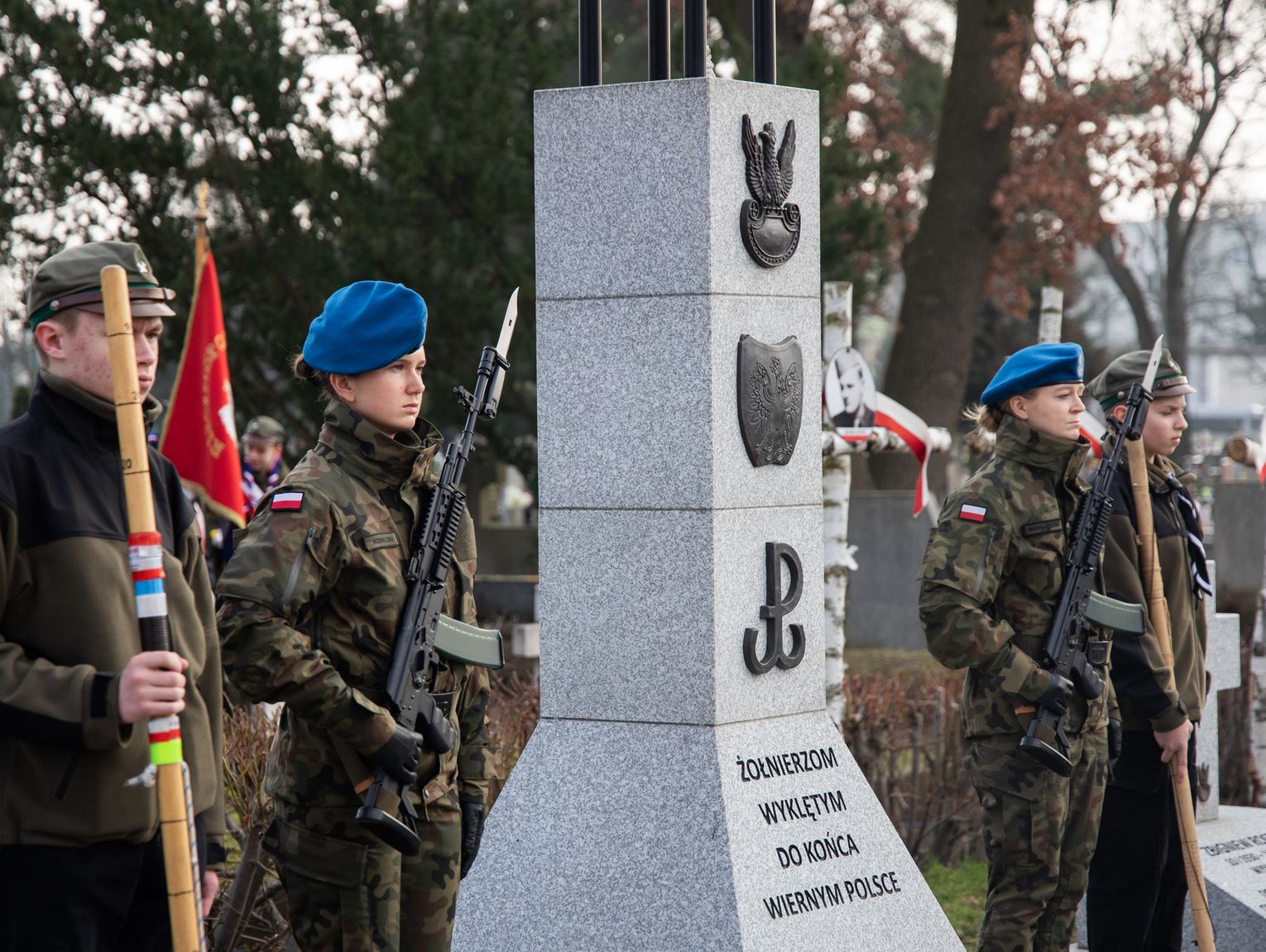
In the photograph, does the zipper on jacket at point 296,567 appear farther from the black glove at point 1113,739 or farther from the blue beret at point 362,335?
the black glove at point 1113,739

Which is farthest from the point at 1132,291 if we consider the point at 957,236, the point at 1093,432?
the point at 1093,432

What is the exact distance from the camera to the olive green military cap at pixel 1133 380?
20.2 ft

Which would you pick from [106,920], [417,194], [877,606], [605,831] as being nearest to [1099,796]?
[605,831]

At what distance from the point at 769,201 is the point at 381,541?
1.96 m

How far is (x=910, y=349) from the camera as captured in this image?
55.0ft

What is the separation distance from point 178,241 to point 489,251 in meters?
2.42

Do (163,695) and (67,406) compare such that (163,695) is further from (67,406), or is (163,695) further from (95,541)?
(67,406)

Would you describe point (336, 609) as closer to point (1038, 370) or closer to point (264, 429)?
point (1038, 370)

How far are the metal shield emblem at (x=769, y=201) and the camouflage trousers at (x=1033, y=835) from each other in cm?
165

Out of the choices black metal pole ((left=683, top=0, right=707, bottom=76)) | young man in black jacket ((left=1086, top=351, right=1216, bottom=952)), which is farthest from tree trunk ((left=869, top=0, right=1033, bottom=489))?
black metal pole ((left=683, top=0, right=707, bottom=76))

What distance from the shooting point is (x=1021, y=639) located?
539cm

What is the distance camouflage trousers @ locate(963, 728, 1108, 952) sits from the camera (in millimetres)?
5266

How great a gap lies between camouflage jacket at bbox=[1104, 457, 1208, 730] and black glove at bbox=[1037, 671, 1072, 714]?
2.09ft

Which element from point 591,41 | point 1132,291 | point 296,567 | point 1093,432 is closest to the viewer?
point 296,567
